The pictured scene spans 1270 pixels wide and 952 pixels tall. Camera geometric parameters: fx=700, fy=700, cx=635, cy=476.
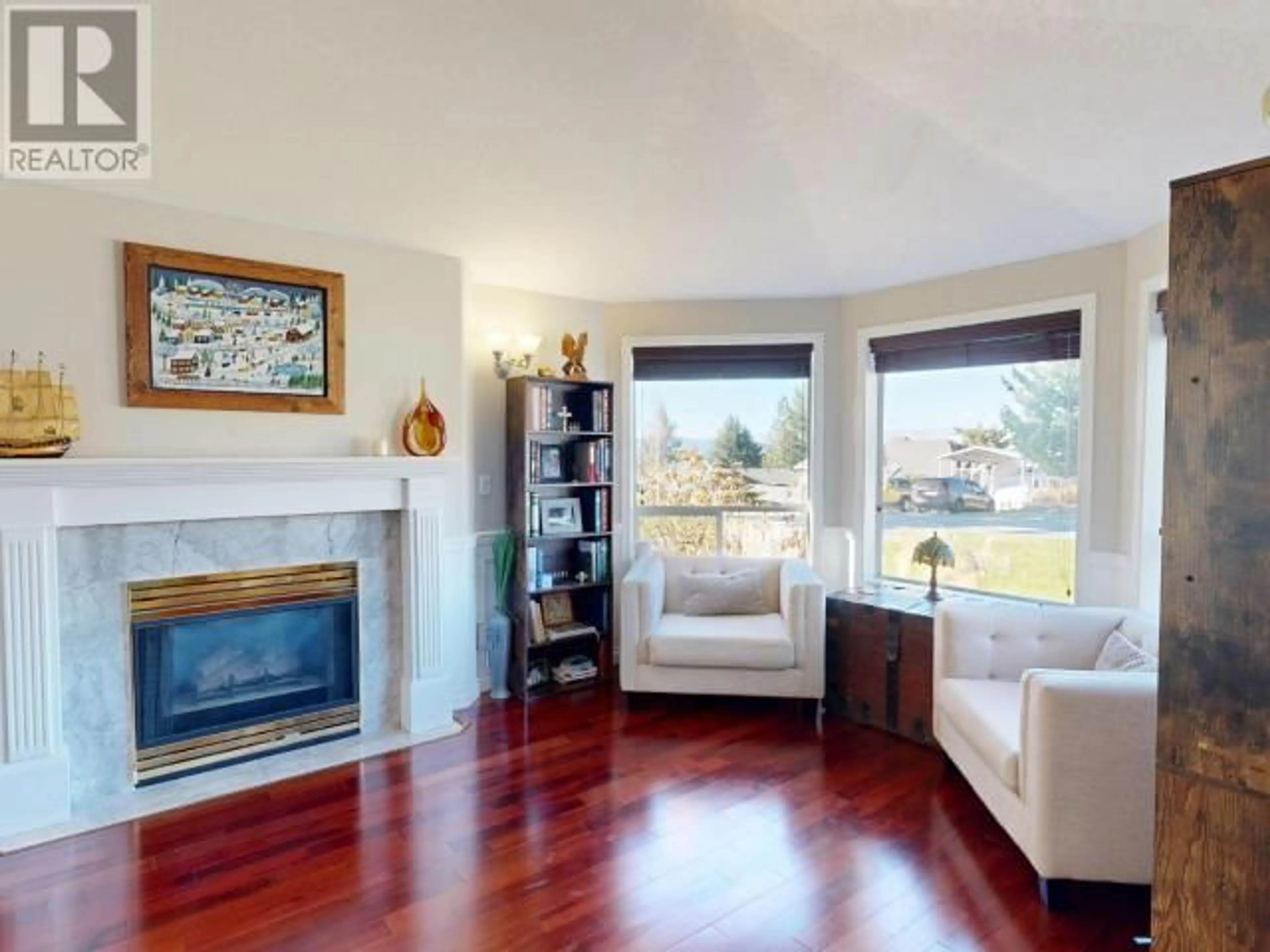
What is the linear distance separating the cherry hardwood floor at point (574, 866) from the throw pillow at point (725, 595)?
33.1 inches

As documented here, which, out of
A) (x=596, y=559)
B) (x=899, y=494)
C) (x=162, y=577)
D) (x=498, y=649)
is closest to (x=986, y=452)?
(x=899, y=494)

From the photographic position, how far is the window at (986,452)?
3455 mm

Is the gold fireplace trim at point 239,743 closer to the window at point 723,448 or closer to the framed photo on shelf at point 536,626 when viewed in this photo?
the framed photo on shelf at point 536,626

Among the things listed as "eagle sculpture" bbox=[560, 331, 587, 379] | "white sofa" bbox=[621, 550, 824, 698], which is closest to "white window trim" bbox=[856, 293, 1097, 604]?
"white sofa" bbox=[621, 550, 824, 698]

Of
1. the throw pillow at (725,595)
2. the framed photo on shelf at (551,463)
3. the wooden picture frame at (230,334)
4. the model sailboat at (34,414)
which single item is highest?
the wooden picture frame at (230,334)

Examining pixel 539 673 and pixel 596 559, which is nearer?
pixel 539 673

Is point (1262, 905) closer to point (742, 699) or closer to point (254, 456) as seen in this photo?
point (742, 699)

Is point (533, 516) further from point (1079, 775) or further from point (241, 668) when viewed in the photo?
point (1079, 775)

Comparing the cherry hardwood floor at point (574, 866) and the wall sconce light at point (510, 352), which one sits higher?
the wall sconce light at point (510, 352)

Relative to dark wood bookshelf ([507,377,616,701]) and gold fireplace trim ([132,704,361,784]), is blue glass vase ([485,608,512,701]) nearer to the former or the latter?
dark wood bookshelf ([507,377,616,701])

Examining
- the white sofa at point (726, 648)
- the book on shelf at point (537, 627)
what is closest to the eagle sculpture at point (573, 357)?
the white sofa at point (726, 648)

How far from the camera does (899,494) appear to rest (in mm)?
4086

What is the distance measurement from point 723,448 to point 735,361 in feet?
1.75

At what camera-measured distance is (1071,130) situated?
2.25 meters
